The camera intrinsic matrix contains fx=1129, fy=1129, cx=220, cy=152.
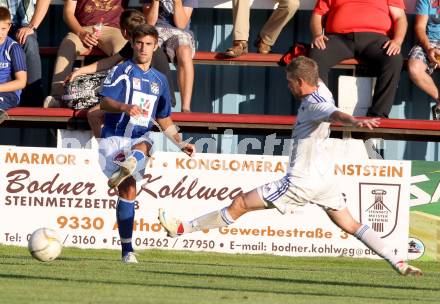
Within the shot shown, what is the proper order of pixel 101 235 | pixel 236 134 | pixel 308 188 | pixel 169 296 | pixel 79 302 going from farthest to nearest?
1. pixel 236 134
2. pixel 101 235
3. pixel 308 188
4. pixel 169 296
5. pixel 79 302

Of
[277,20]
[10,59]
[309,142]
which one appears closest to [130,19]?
[10,59]

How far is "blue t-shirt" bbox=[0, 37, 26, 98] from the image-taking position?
1411cm

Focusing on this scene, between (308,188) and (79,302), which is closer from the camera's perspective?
(79,302)

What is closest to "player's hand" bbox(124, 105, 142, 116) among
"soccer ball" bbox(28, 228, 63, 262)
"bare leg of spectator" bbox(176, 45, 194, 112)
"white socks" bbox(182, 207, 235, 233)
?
"white socks" bbox(182, 207, 235, 233)

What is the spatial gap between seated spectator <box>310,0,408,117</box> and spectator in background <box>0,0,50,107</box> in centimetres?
357

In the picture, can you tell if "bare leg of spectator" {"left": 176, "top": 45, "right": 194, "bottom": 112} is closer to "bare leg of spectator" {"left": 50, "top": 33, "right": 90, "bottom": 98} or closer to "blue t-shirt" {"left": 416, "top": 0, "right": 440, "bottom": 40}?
"bare leg of spectator" {"left": 50, "top": 33, "right": 90, "bottom": 98}

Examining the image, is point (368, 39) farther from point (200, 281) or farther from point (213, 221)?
point (200, 281)

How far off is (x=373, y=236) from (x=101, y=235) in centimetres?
473

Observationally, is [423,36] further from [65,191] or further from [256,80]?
[65,191]

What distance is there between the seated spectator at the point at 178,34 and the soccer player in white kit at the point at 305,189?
4.58 m

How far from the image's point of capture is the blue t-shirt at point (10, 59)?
46.3 feet

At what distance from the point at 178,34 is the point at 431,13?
3290 mm

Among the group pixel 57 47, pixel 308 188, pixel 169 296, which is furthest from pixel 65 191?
pixel 169 296

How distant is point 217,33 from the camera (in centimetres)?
1617
